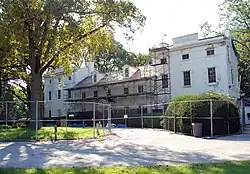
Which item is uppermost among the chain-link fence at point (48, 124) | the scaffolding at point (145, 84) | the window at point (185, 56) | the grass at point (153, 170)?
the window at point (185, 56)

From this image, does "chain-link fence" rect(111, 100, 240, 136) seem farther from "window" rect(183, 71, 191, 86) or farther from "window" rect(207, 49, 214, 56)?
"window" rect(207, 49, 214, 56)

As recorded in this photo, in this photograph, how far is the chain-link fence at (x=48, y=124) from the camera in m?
20.2

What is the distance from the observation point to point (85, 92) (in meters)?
53.9

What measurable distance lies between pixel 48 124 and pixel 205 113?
2425cm

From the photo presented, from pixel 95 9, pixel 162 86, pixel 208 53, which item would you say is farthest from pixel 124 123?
pixel 95 9

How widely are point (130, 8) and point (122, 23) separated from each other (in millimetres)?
1618

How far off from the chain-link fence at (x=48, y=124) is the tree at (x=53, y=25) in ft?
5.99

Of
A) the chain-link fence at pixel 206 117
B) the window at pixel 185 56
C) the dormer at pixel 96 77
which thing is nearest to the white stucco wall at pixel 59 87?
the dormer at pixel 96 77

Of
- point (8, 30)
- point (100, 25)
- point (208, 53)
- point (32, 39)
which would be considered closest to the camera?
point (8, 30)

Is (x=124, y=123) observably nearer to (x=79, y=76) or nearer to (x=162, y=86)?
(x=162, y=86)

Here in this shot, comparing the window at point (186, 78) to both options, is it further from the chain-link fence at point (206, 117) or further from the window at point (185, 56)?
the chain-link fence at point (206, 117)

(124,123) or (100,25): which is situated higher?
(100,25)

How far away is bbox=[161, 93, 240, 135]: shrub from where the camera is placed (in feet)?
73.2

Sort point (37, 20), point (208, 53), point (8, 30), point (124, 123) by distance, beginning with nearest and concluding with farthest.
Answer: point (8, 30), point (37, 20), point (208, 53), point (124, 123)
